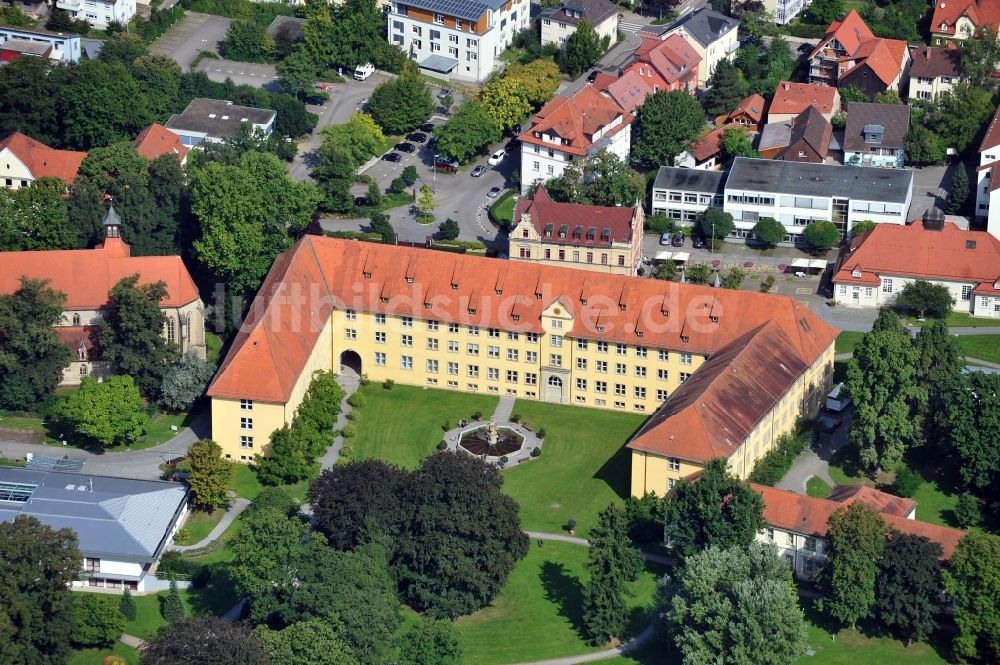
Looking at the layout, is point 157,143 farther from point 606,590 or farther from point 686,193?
point 606,590

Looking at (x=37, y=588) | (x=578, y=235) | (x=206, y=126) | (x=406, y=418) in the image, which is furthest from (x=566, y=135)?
(x=37, y=588)

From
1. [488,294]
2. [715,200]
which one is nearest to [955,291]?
[715,200]

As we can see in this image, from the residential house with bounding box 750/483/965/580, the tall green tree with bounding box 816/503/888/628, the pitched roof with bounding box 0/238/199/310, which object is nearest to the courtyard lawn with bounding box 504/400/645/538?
the residential house with bounding box 750/483/965/580

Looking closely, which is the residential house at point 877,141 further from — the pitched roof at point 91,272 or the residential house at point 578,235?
the pitched roof at point 91,272

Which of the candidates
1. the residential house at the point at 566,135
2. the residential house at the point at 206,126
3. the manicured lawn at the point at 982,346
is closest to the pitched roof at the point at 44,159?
the residential house at the point at 206,126

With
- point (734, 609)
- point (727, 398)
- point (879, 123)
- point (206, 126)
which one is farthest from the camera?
point (206, 126)

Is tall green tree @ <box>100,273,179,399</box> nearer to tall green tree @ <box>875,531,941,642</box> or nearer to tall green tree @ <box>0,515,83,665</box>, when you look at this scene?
tall green tree @ <box>0,515,83,665</box>
